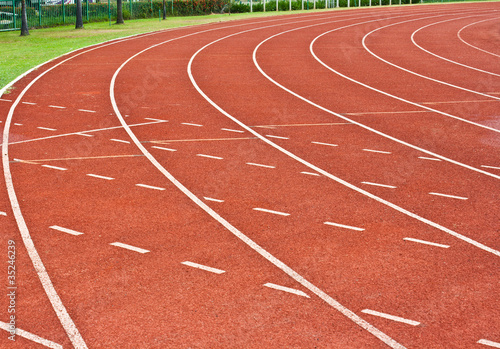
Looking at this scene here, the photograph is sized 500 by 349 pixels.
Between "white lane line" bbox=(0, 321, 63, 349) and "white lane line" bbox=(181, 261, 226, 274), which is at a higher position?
"white lane line" bbox=(181, 261, 226, 274)

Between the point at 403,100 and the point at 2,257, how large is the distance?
12.3 meters

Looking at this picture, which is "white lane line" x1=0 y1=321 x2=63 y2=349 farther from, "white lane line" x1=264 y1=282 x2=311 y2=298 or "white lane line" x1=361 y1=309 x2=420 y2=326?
"white lane line" x1=361 y1=309 x2=420 y2=326

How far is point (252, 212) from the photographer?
8805 millimetres

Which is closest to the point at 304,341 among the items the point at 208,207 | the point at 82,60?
the point at 208,207

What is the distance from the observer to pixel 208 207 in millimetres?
8992

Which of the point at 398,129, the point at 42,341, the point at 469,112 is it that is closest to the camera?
the point at 42,341

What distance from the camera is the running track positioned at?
19.6 ft

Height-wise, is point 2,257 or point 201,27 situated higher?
point 201,27

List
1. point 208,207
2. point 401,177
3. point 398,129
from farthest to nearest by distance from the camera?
1. point 398,129
2. point 401,177
3. point 208,207

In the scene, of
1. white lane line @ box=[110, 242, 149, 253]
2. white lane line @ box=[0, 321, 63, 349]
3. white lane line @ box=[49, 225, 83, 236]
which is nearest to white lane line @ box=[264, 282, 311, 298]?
white lane line @ box=[110, 242, 149, 253]

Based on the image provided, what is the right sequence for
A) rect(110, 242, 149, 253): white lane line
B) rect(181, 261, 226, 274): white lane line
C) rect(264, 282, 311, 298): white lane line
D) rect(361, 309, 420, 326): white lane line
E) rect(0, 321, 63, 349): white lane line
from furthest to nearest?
rect(110, 242, 149, 253): white lane line < rect(181, 261, 226, 274): white lane line < rect(264, 282, 311, 298): white lane line < rect(361, 309, 420, 326): white lane line < rect(0, 321, 63, 349): white lane line

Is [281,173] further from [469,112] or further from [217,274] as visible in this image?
[469,112]

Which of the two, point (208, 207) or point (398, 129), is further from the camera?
point (398, 129)

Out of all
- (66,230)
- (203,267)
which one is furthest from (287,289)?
(66,230)
